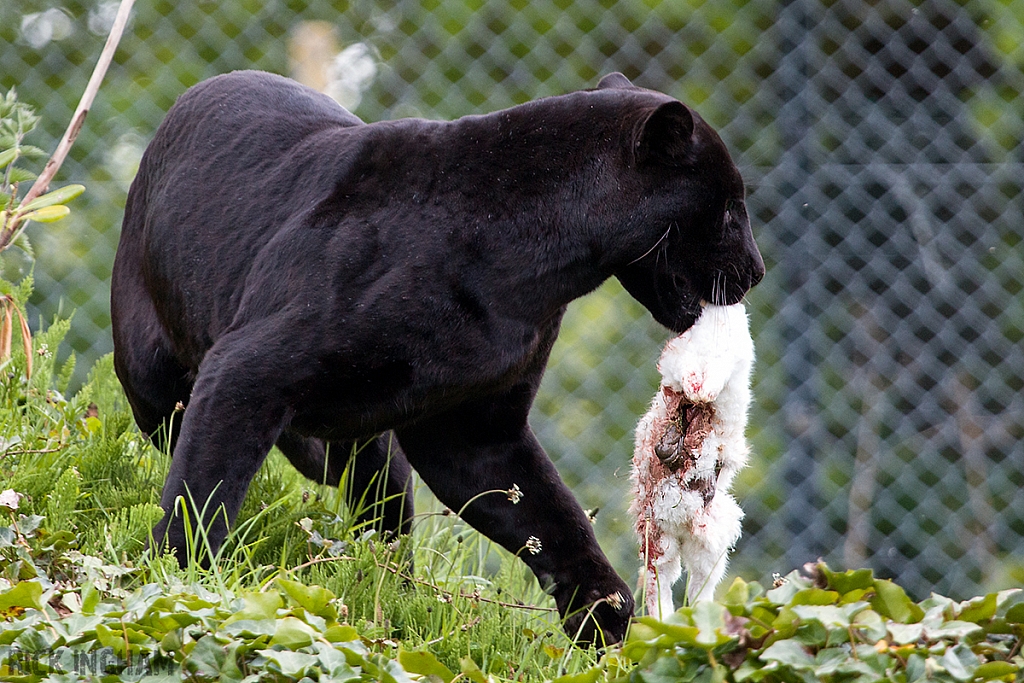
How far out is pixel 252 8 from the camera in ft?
17.8

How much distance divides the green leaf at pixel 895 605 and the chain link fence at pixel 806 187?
10.7ft

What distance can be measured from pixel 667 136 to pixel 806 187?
266 centimetres

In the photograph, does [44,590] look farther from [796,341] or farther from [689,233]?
[796,341]

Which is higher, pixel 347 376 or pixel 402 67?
pixel 402 67

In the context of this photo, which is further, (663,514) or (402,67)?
(402,67)

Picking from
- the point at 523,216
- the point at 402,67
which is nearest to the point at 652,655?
the point at 523,216

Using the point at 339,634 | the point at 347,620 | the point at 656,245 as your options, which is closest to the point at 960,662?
the point at 339,634

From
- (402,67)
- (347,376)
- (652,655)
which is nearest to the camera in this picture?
(652,655)

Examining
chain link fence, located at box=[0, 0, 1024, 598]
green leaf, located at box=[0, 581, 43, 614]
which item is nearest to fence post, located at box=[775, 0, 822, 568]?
chain link fence, located at box=[0, 0, 1024, 598]

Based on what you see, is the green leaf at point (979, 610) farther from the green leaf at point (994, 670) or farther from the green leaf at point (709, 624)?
the green leaf at point (709, 624)

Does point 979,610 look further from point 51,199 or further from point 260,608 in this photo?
point 51,199

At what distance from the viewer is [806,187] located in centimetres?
477

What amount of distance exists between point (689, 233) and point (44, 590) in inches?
51.3

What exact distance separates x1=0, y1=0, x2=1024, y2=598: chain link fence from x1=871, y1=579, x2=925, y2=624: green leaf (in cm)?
325
